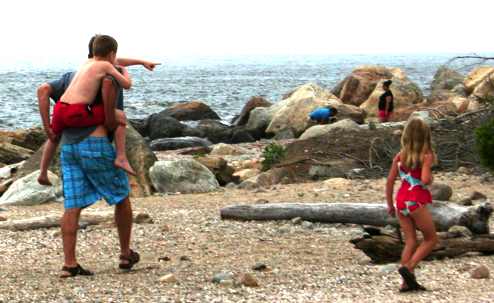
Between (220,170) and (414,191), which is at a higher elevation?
(414,191)

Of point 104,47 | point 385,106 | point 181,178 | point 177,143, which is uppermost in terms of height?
point 104,47

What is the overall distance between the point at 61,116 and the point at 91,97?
26cm

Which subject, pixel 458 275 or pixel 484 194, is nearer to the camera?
pixel 458 275

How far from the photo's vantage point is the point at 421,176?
6812mm

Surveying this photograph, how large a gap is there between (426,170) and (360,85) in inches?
1033

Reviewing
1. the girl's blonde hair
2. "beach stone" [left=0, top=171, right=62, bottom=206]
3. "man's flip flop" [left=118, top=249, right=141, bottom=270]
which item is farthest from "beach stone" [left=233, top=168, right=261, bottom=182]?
the girl's blonde hair

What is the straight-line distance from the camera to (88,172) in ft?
24.0

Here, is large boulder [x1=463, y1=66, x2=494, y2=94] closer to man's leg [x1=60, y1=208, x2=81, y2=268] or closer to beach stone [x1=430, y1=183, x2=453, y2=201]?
beach stone [x1=430, y1=183, x2=453, y2=201]

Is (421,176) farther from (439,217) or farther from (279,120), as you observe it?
(279,120)

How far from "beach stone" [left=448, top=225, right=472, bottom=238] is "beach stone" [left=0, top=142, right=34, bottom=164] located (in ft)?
41.6

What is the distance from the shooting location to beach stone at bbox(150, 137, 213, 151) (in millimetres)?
24594

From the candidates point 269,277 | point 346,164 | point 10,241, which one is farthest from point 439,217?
point 346,164

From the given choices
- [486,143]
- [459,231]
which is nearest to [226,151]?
[486,143]

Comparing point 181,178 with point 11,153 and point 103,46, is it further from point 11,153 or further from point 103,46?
point 11,153
